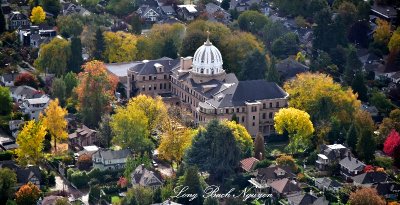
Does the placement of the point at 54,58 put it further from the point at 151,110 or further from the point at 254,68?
the point at 254,68

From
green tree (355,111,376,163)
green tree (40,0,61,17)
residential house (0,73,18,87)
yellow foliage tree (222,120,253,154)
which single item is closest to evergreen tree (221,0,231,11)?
green tree (40,0,61,17)

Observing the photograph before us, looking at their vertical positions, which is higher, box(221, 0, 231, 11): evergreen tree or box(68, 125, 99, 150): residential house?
box(221, 0, 231, 11): evergreen tree

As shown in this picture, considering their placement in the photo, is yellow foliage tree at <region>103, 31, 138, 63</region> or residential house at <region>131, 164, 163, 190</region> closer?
residential house at <region>131, 164, 163, 190</region>

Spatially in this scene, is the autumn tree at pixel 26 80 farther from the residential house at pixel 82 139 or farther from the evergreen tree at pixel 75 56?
the residential house at pixel 82 139

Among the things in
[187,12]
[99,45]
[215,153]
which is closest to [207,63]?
[99,45]

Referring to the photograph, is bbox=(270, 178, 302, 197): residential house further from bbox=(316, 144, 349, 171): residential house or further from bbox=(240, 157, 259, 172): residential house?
bbox=(316, 144, 349, 171): residential house

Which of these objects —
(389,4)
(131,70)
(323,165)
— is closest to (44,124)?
(131,70)

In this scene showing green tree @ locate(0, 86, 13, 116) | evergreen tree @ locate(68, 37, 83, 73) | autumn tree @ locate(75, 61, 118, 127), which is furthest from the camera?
evergreen tree @ locate(68, 37, 83, 73)
